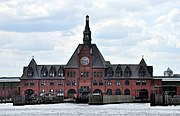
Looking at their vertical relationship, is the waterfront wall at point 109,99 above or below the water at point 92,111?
above

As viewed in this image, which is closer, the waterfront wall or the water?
the water

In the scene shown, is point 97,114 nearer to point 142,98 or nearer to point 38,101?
point 38,101

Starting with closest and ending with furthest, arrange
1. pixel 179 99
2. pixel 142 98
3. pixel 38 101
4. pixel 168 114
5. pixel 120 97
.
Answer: pixel 168 114
pixel 179 99
pixel 38 101
pixel 120 97
pixel 142 98

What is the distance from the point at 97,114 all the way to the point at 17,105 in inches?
2019

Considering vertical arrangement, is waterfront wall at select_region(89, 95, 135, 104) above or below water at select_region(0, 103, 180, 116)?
above

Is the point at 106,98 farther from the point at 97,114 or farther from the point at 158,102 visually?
the point at 97,114

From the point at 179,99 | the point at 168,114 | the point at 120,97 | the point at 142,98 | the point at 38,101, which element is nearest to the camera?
the point at 168,114

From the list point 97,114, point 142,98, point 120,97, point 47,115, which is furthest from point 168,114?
point 142,98

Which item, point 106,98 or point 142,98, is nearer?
point 106,98

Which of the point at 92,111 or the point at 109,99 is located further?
the point at 109,99

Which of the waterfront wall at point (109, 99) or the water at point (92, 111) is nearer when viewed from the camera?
the water at point (92, 111)

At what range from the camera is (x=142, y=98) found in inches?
7815

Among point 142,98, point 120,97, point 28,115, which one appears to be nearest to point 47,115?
point 28,115

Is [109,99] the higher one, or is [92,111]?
[109,99]
